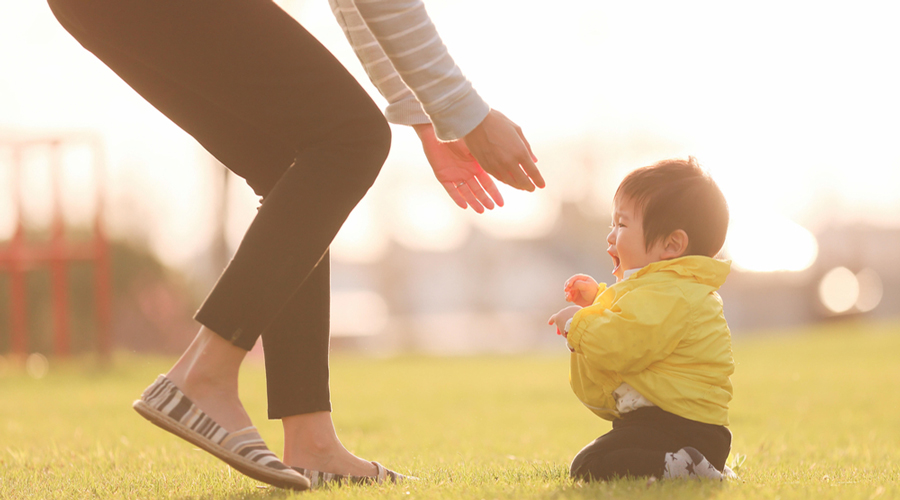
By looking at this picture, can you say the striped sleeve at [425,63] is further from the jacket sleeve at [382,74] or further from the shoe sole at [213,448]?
the shoe sole at [213,448]

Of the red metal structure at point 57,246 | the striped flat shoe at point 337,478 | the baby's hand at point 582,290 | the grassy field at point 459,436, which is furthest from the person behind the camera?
the red metal structure at point 57,246

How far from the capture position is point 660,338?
1986 mm

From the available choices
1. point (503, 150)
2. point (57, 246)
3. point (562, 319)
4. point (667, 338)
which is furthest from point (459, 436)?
point (57, 246)

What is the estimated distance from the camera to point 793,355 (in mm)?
10422

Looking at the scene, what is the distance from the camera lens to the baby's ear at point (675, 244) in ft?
7.06

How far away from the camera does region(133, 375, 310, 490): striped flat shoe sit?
67.3 inches

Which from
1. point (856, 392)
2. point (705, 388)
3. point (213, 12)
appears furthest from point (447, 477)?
point (856, 392)

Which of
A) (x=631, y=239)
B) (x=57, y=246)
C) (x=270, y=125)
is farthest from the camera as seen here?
(x=57, y=246)

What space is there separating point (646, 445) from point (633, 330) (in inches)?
11.3

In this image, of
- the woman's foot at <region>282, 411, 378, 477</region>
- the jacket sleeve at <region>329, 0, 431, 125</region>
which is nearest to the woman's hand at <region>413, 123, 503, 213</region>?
the jacket sleeve at <region>329, 0, 431, 125</region>

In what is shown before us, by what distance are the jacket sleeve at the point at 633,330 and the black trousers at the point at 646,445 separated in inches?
5.6

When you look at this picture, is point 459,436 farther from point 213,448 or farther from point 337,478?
point 213,448

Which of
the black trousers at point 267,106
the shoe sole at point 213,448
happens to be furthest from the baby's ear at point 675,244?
the shoe sole at point 213,448

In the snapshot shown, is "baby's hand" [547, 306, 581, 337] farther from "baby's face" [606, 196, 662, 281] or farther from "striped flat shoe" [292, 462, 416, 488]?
"striped flat shoe" [292, 462, 416, 488]
